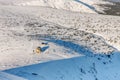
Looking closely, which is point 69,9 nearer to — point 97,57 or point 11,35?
point 11,35

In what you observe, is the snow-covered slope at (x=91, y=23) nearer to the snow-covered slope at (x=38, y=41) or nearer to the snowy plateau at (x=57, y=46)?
the snowy plateau at (x=57, y=46)

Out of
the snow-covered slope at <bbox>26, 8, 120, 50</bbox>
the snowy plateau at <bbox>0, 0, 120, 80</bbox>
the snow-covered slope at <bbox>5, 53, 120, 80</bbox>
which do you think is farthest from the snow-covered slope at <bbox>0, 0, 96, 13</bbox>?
the snow-covered slope at <bbox>5, 53, 120, 80</bbox>

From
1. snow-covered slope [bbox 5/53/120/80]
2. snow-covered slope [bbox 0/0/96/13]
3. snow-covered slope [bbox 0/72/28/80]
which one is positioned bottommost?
snow-covered slope [bbox 5/53/120/80]

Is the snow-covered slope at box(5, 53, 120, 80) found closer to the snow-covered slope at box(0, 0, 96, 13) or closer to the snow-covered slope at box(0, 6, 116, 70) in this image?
the snow-covered slope at box(0, 6, 116, 70)

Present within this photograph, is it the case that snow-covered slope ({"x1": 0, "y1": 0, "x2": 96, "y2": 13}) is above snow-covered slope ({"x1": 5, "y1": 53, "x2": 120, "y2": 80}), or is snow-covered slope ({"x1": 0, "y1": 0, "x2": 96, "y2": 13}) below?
above

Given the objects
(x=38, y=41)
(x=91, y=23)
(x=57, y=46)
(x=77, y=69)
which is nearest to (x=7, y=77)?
(x=77, y=69)

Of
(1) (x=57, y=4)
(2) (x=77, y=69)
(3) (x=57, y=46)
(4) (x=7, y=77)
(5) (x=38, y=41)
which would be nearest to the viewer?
(4) (x=7, y=77)

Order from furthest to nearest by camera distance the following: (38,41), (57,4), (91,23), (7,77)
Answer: (57,4) < (91,23) < (38,41) < (7,77)

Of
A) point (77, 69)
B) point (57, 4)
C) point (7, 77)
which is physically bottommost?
point (77, 69)

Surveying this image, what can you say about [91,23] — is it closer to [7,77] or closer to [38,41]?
[38,41]
